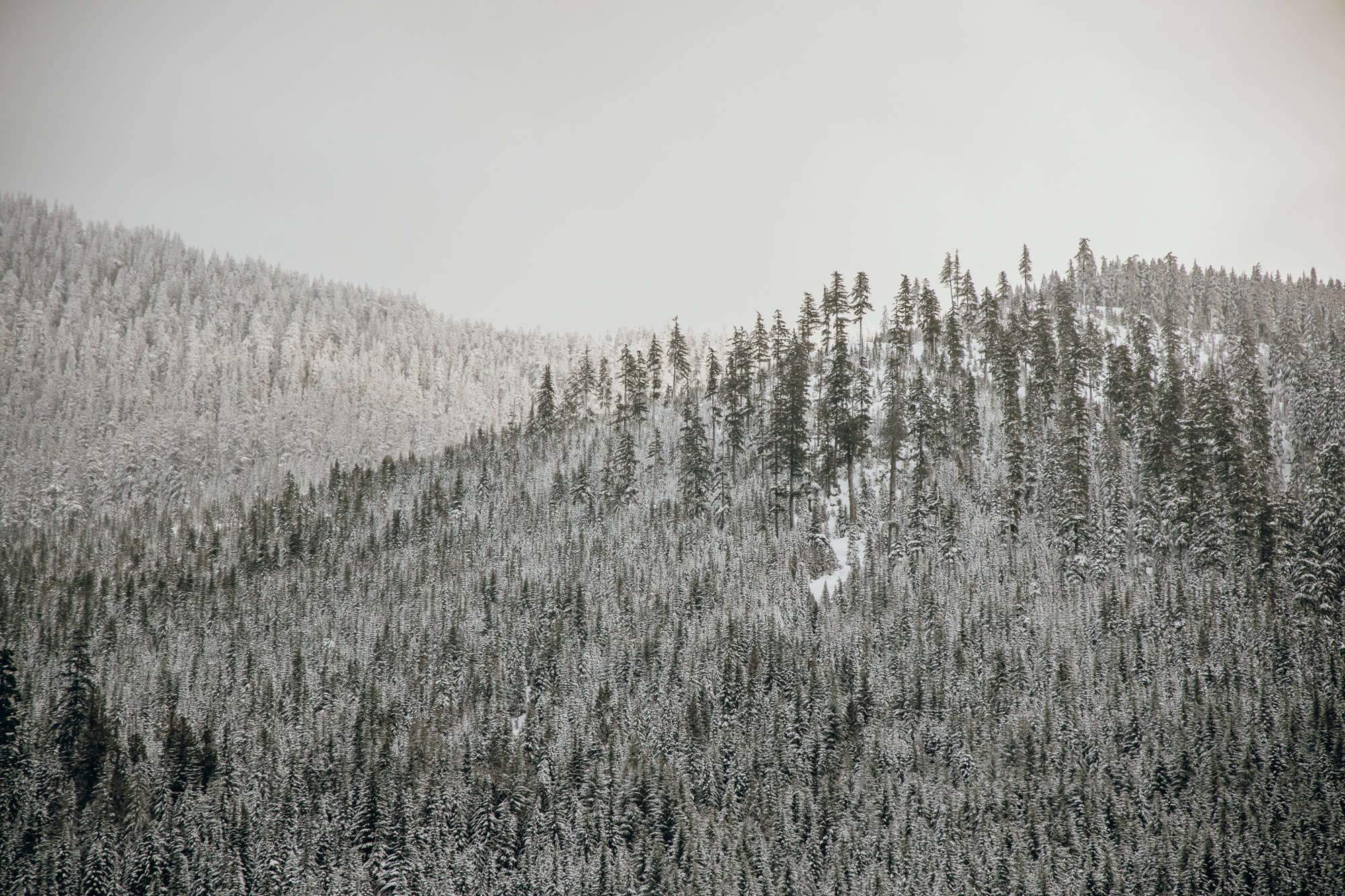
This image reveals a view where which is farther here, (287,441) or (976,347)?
(287,441)

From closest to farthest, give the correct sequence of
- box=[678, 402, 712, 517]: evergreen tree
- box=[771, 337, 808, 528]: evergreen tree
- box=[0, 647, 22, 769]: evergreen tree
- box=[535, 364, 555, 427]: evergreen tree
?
box=[0, 647, 22, 769]: evergreen tree, box=[771, 337, 808, 528]: evergreen tree, box=[678, 402, 712, 517]: evergreen tree, box=[535, 364, 555, 427]: evergreen tree

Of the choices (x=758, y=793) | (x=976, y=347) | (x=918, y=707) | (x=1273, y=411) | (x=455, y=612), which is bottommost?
(x=758, y=793)

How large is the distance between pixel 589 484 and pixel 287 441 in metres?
101

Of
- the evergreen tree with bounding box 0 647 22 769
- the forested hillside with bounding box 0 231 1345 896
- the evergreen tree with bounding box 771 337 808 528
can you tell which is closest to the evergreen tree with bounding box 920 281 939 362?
the forested hillside with bounding box 0 231 1345 896

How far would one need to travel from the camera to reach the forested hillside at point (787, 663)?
189 ft

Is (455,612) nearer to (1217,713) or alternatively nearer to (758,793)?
(758,793)

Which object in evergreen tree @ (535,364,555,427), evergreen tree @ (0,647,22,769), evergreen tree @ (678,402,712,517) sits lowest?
evergreen tree @ (0,647,22,769)

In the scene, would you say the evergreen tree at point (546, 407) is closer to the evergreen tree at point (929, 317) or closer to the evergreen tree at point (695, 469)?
the evergreen tree at point (695, 469)

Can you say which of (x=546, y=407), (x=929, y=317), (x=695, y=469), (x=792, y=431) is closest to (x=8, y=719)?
(x=695, y=469)

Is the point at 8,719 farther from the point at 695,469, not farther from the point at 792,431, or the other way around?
the point at 792,431

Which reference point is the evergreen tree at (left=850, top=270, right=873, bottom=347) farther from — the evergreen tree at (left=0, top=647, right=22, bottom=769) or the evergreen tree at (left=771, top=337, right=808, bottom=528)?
the evergreen tree at (left=0, top=647, right=22, bottom=769)

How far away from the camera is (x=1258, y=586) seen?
2699 inches

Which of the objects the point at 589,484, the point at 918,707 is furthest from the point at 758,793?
the point at 589,484

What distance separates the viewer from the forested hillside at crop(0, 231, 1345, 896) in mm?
57500
